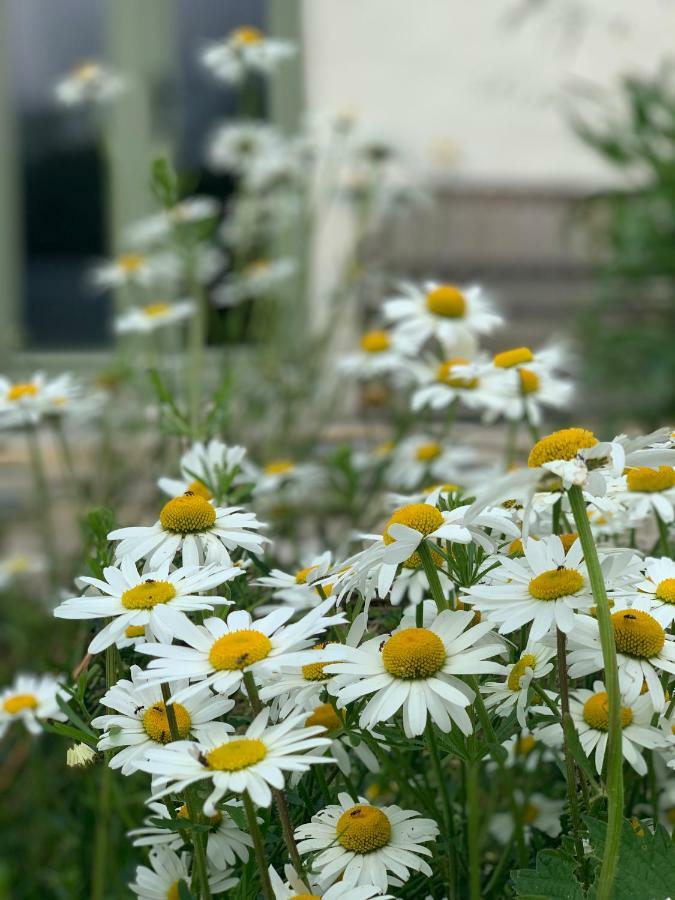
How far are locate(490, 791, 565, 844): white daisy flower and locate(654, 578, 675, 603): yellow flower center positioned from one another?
0.19 meters

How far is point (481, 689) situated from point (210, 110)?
12.2 feet

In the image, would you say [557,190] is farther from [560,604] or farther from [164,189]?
[560,604]

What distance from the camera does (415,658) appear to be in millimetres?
582

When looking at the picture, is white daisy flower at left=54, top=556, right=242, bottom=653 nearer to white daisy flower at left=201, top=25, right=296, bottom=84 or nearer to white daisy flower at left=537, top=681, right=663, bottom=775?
white daisy flower at left=537, top=681, right=663, bottom=775

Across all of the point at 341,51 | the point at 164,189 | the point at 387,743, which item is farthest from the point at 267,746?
the point at 341,51

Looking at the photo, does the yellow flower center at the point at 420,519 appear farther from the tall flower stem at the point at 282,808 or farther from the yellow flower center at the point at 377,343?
the yellow flower center at the point at 377,343

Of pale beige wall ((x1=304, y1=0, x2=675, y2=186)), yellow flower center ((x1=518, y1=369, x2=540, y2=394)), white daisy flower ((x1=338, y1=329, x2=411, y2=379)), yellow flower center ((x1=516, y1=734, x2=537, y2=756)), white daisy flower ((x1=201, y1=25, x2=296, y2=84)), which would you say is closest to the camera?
yellow flower center ((x1=516, y1=734, x2=537, y2=756))

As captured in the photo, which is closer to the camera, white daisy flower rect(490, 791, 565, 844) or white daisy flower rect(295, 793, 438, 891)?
white daisy flower rect(295, 793, 438, 891)

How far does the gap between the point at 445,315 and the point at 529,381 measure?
210 mm

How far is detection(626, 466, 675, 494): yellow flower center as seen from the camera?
0.79 m

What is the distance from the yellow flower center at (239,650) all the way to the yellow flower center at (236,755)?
0.13ft

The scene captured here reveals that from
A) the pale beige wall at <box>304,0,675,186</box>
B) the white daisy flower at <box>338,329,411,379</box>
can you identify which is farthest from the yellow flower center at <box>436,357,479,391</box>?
the pale beige wall at <box>304,0,675,186</box>

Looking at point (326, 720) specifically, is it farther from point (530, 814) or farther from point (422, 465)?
point (422, 465)

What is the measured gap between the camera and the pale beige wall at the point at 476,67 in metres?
3.97
